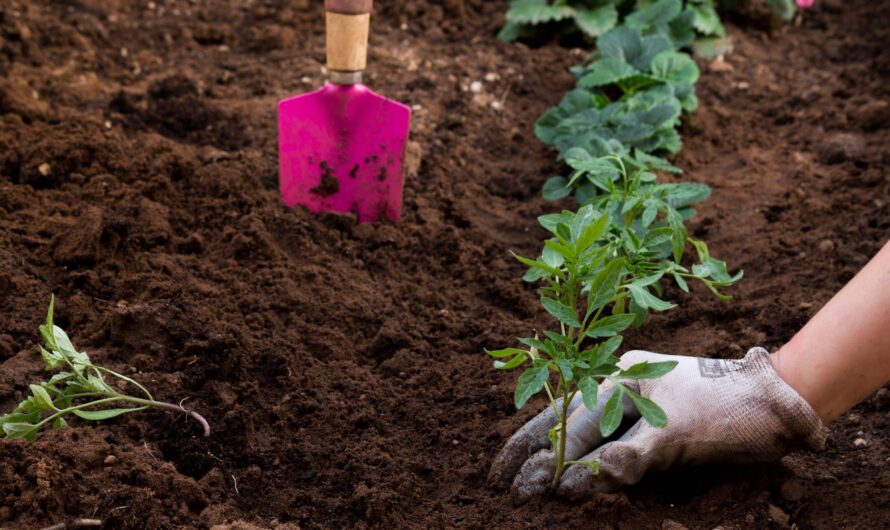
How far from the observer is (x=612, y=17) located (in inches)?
170

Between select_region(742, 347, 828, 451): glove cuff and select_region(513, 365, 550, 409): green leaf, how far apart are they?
20.6 inches

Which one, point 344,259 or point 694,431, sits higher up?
point 694,431

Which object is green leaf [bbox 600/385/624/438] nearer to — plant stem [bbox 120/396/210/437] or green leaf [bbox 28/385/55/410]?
plant stem [bbox 120/396/210/437]

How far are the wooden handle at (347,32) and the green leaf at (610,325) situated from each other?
1.50 metres

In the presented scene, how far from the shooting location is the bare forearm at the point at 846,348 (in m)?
1.93

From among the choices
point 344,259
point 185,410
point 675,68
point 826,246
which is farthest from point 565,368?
point 675,68

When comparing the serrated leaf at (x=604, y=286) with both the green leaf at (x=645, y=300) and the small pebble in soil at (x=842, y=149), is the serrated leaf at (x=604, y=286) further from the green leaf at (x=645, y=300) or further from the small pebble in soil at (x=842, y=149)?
the small pebble in soil at (x=842, y=149)

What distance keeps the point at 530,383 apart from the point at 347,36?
5.19ft

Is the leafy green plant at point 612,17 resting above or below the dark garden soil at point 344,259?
above

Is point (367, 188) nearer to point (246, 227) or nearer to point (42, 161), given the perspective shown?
point (246, 227)

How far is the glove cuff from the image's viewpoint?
2025 millimetres

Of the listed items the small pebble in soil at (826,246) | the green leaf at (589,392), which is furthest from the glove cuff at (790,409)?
the small pebble in soil at (826,246)

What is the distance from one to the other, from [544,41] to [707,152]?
1.10m

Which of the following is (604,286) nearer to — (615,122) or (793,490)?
(793,490)
